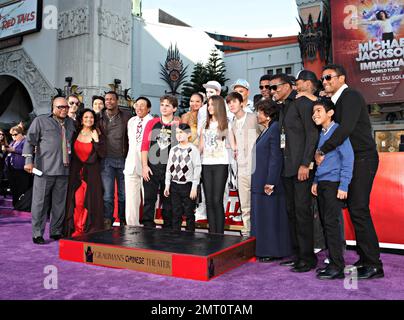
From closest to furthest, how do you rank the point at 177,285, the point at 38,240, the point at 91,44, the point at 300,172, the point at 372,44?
the point at 177,285
the point at 300,172
the point at 38,240
the point at 91,44
the point at 372,44

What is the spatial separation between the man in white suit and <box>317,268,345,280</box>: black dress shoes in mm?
2293

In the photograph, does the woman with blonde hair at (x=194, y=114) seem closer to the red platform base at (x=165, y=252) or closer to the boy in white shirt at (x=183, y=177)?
the boy in white shirt at (x=183, y=177)

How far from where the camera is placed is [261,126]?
3.91m

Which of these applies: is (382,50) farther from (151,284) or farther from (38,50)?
(151,284)

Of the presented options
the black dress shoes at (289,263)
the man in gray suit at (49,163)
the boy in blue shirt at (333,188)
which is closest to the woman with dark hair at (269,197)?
the black dress shoes at (289,263)

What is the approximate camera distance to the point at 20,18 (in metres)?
16.1

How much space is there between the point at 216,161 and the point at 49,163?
1.97 m

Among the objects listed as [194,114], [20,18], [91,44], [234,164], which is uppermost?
[20,18]

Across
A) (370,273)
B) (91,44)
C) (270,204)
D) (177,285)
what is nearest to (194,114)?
(270,204)

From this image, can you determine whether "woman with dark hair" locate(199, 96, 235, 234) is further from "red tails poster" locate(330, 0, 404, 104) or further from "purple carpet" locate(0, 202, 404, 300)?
"red tails poster" locate(330, 0, 404, 104)

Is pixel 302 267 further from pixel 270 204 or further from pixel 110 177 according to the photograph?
pixel 110 177

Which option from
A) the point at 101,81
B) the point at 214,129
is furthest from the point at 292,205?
the point at 101,81

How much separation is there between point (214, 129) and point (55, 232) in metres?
2.25

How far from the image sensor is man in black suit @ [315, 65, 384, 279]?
9.06 ft
